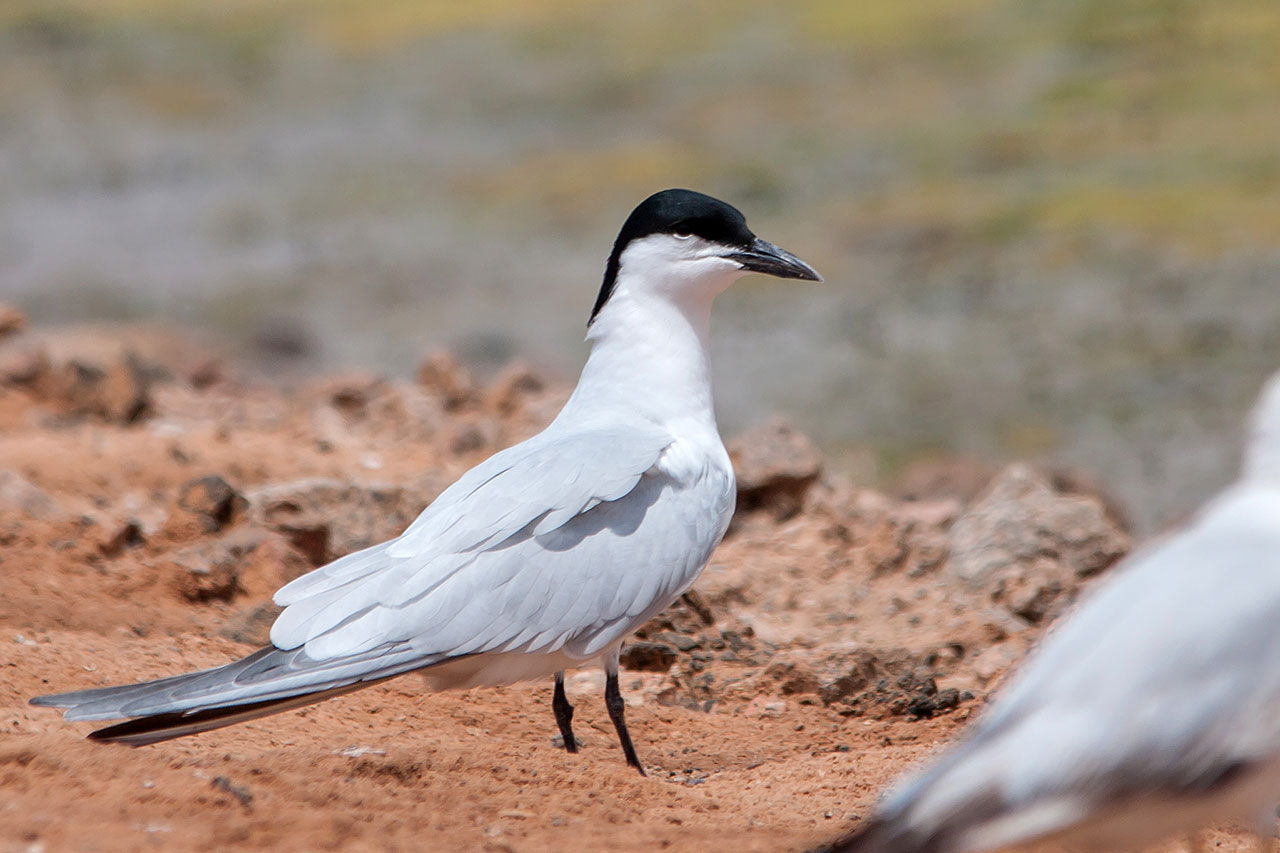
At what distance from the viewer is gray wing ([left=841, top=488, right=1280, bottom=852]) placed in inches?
115

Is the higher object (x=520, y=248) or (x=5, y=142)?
(x=5, y=142)

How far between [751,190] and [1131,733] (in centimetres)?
1465

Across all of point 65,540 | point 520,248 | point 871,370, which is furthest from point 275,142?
point 65,540

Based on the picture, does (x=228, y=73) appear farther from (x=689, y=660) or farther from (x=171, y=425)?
(x=689, y=660)

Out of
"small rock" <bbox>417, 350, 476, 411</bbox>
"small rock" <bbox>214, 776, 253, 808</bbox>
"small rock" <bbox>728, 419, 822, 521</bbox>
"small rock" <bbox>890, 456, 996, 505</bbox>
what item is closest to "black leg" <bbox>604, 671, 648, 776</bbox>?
"small rock" <bbox>214, 776, 253, 808</bbox>

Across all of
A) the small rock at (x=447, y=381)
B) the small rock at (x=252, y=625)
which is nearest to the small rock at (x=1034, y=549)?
the small rock at (x=252, y=625)

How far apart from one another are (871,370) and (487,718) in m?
8.24

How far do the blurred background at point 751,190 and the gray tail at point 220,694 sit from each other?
6947 millimetres

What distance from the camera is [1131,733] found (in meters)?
2.94

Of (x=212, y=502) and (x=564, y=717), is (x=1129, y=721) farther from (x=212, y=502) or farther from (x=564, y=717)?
(x=212, y=502)

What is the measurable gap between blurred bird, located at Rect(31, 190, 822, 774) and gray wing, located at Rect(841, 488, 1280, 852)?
1.60 meters

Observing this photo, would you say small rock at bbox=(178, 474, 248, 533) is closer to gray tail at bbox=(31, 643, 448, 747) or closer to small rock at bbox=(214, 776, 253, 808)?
gray tail at bbox=(31, 643, 448, 747)

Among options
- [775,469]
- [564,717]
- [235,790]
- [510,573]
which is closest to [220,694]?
[235,790]

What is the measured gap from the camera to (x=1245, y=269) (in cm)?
1394
